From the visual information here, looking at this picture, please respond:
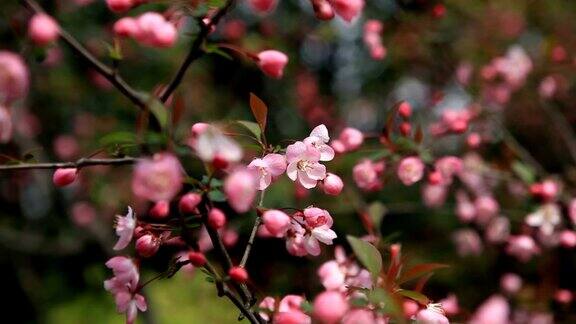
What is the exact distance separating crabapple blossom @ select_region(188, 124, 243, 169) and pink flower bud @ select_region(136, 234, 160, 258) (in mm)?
229

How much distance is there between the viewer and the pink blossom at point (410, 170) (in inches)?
59.7

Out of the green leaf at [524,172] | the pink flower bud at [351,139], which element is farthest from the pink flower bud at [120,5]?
the green leaf at [524,172]

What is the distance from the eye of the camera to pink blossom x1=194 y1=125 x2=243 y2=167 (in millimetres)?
742

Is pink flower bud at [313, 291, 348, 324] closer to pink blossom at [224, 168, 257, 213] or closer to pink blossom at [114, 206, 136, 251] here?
pink blossom at [224, 168, 257, 213]

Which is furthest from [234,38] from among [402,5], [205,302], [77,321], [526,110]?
[77,321]

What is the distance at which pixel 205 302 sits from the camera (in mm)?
4023

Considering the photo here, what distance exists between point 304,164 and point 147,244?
0.29 meters

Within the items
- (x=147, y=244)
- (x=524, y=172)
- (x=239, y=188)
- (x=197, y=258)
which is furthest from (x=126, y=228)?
(x=524, y=172)

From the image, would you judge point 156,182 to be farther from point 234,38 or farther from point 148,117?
point 234,38

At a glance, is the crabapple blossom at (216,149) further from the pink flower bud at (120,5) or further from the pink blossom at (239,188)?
the pink flower bud at (120,5)

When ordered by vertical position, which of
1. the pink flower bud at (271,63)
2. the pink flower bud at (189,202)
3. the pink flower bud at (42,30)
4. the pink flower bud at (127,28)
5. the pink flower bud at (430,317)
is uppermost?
the pink flower bud at (42,30)

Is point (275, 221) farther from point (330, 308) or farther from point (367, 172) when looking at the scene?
point (367, 172)

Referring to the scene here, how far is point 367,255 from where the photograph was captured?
2.91ft

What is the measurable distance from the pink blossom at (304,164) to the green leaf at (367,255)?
0.59 feet
